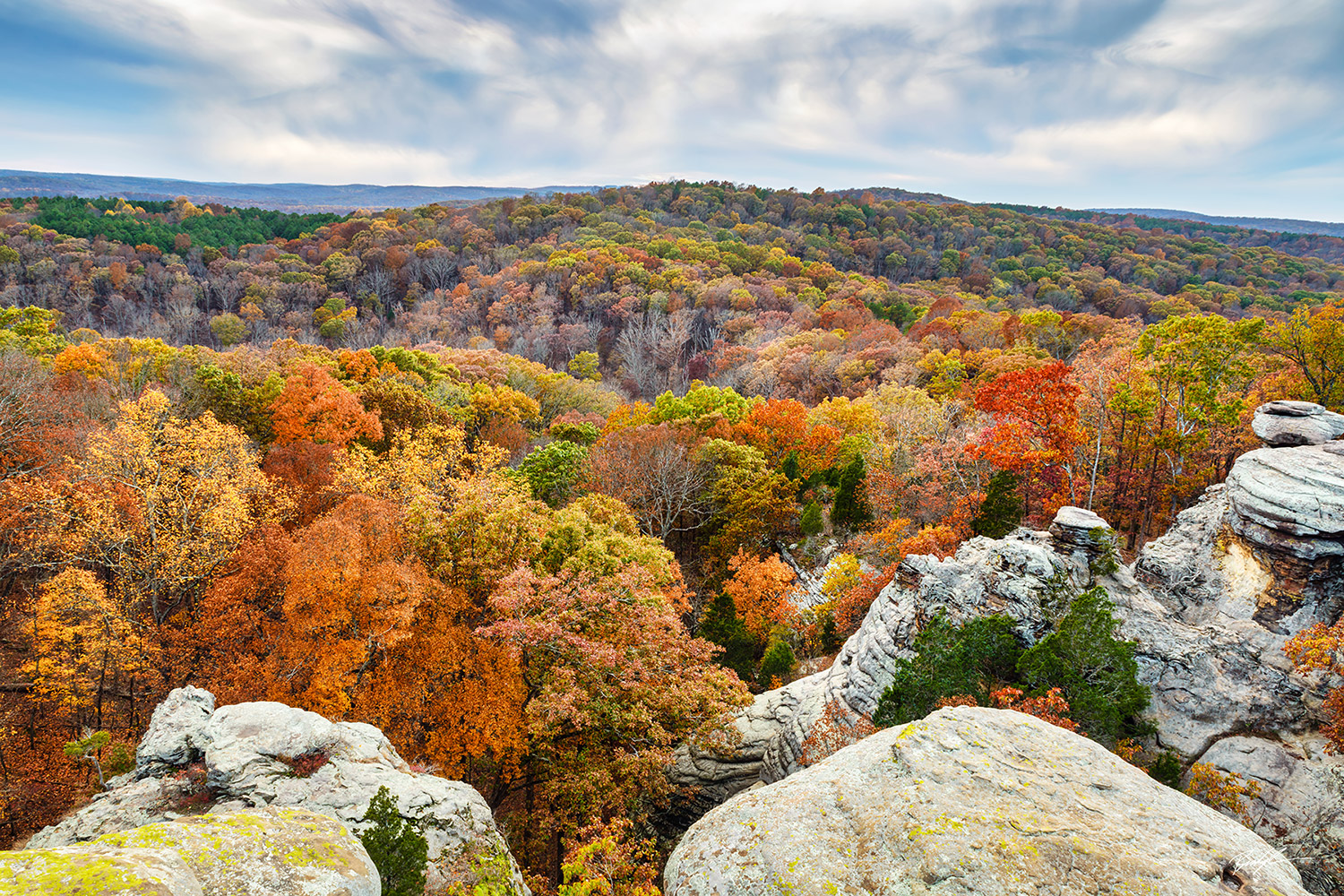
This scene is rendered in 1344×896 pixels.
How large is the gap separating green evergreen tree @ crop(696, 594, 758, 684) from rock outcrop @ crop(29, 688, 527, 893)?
1460 centimetres

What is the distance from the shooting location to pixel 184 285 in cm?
10375

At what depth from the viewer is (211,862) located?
6832 mm

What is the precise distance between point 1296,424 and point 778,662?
19310mm

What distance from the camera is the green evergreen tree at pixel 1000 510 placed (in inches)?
999

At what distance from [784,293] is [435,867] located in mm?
103059

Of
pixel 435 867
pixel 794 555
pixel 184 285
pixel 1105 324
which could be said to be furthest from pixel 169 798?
pixel 184 285

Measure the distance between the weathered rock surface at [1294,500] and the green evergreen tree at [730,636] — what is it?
17.2 metres

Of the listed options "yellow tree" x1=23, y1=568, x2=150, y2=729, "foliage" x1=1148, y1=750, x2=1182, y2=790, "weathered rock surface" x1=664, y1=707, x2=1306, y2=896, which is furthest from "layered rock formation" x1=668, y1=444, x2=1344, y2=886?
"yellow tree" x1=23, y1=568, x2=150, y2=729

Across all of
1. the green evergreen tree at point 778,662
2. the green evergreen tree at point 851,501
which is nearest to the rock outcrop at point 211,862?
the green evergreen tree at point 778,662

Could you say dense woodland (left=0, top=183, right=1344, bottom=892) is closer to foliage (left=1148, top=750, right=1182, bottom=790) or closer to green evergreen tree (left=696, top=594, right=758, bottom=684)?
green evergreen tree (left=696, top=594, right=758, bottom=684)

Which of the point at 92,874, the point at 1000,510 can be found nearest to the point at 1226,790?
the point at 1000,510

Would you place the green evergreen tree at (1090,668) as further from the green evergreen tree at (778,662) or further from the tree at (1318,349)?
the tree at (1318,349)

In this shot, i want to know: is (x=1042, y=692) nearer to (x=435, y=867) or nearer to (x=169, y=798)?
(x=435, y=867)

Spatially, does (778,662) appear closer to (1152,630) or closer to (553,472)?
(1152,630)
